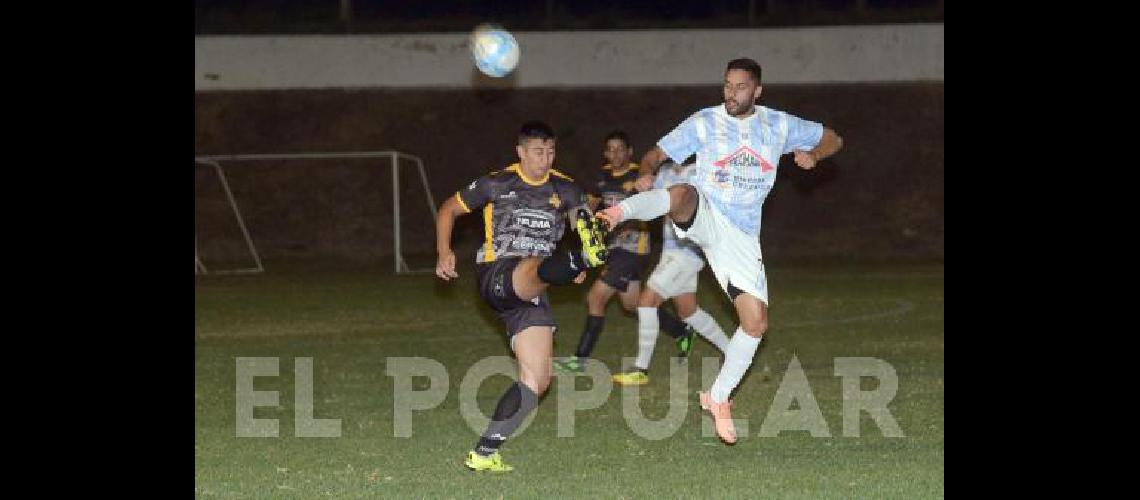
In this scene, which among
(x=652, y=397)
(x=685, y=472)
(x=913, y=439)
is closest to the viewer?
(x=685, y=472)

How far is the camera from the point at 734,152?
31.2 feet

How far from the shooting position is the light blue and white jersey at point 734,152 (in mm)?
9523

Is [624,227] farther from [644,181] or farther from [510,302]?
[510,302]

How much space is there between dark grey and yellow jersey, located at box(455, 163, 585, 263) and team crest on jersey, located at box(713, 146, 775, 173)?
2.81 feet

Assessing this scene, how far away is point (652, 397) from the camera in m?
12.0

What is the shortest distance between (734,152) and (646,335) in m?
3.94

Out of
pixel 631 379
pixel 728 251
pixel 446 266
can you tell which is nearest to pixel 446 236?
pixel 446 266

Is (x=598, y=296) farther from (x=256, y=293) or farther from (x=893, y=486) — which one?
(x=256, y=293)

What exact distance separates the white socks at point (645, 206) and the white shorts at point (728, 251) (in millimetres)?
500

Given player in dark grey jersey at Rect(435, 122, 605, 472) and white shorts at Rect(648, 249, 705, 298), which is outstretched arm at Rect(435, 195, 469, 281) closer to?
player in dark grey jersey at Rect(435, 122, 605, 472)

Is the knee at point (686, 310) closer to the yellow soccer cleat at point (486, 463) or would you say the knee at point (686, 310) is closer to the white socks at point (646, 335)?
the white socks at point (646, 335)

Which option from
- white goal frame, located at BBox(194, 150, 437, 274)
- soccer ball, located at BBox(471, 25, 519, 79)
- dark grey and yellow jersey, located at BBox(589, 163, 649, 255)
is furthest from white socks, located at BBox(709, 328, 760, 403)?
white goal frame, located at BBox(194, 150, 437, 274)
